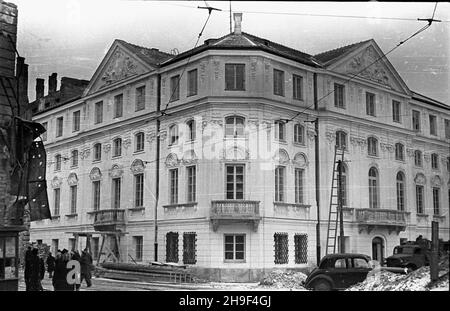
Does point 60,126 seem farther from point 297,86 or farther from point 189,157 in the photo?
point 297,86

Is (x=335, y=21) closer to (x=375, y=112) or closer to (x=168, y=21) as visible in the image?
(x=375, y=112)

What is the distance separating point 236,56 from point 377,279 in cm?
238

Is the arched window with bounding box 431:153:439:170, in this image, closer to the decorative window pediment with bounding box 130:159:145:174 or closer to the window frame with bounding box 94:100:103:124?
the decorative window pediment with bounding box 130:159:145:174

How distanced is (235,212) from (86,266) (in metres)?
1.50

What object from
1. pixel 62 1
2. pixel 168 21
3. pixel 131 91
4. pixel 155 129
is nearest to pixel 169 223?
pixel 155 129

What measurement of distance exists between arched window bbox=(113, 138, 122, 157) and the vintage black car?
225 centimetres

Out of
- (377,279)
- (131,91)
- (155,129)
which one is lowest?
(377,279)

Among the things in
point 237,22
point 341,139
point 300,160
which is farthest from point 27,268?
point 341,139

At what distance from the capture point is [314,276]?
217 inches

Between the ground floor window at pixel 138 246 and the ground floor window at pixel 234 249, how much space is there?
869 mm

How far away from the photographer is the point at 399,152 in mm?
6062

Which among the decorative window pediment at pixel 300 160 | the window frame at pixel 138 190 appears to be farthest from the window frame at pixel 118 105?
the decorative window pediment at pixel 300 160

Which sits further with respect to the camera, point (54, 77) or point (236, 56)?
point (54, 77)

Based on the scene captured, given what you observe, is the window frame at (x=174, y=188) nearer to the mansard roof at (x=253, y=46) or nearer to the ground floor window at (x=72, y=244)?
the ground floor window at (x=72, y=244)
